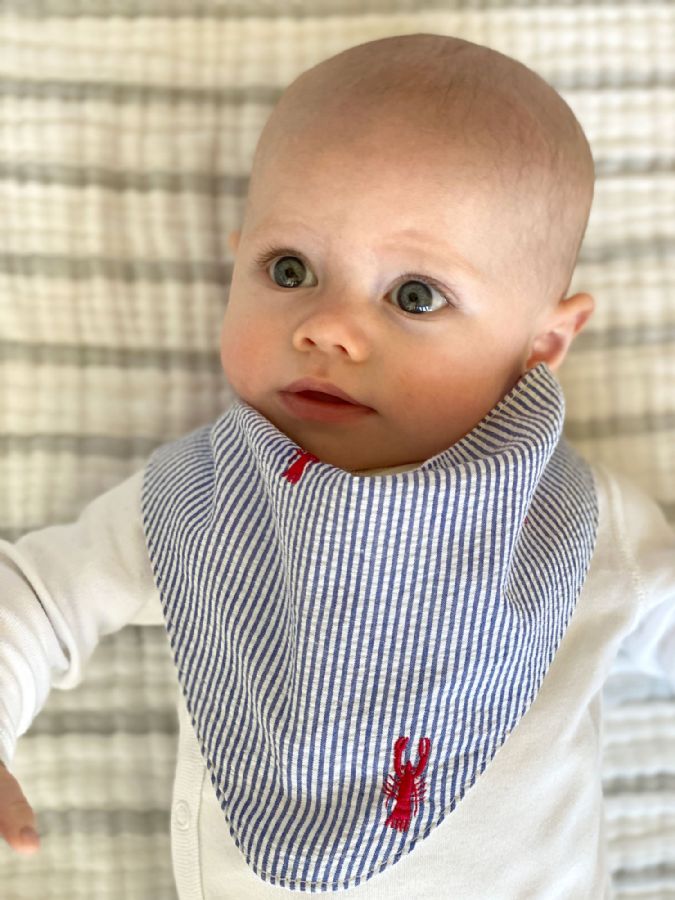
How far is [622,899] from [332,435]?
2.23 ft

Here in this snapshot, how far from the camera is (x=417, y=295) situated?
0.99m

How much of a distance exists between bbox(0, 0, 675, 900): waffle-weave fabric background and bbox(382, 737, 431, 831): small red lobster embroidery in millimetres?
394

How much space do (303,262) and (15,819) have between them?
55 centimetres

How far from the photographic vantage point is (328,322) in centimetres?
96

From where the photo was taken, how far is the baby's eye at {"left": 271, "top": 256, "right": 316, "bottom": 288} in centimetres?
103

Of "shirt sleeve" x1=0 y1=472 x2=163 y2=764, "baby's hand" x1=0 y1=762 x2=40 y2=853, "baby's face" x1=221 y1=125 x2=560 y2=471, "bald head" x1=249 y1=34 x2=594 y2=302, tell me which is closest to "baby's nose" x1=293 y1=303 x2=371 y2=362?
"baby's face" x1=221 y1=125 x2=560 y2=471

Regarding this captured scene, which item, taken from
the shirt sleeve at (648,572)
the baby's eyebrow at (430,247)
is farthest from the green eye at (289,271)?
the shirt sleeve at (648,572)

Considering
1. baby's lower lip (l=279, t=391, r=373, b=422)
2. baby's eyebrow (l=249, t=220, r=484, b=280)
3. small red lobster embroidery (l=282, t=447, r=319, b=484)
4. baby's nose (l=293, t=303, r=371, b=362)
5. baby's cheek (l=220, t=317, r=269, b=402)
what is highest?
baby's eyebrow (l=249, t=220, r=484, b=280)

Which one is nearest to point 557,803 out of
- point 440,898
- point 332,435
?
point 440,898

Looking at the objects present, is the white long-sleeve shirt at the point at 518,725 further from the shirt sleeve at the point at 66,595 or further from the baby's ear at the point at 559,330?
the baby's ear at the point at 559,330

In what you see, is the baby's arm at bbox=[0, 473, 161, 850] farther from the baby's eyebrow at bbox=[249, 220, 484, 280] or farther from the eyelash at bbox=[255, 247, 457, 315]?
the baby's eyebrow at bbox=[249, 220, 484, 280]

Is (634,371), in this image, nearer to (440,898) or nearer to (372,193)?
(372,193)

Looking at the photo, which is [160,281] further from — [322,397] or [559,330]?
[559,330]

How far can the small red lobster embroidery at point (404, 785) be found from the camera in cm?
94
